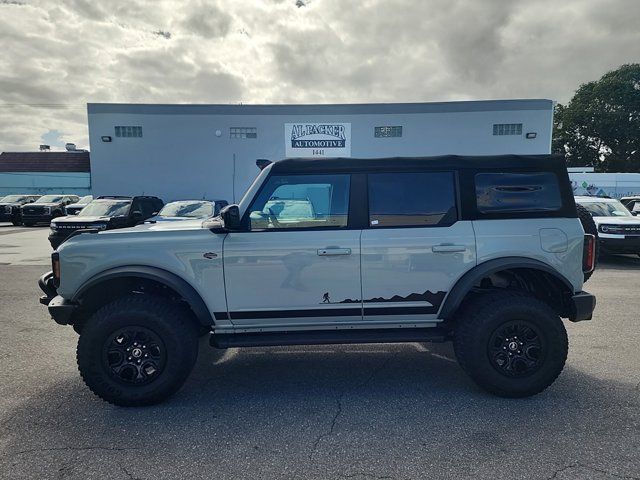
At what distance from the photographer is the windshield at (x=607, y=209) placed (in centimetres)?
1068

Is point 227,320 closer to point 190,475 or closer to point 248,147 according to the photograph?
point 190,475

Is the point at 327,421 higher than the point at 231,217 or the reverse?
the reverse

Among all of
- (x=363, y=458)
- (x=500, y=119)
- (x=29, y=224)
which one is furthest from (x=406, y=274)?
(x=29, y=224)

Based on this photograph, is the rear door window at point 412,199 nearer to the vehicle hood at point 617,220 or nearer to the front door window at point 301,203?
the front door window at point 301,203

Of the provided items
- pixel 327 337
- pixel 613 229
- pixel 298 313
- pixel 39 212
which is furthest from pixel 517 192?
pixel 39 212

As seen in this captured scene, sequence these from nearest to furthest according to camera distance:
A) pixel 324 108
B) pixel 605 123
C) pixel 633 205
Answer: pixel 633 205 → pixel 324 108 → pixel 605 123

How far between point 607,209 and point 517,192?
1000 centimetres

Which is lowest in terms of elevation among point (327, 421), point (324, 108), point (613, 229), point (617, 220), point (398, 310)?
point (327, 421)

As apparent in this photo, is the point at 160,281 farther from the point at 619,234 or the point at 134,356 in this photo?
the point at 619,234

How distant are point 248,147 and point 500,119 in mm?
11962

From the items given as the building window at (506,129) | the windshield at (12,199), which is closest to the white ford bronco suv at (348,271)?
the building window at (506,129)

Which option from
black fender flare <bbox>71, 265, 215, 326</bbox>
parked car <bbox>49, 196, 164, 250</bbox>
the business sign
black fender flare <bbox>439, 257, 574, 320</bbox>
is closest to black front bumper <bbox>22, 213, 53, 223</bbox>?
parked car <bbox>49, 196, 164, 250</bbox>

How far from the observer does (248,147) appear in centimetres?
1800

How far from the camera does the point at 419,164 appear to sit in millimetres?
3432
